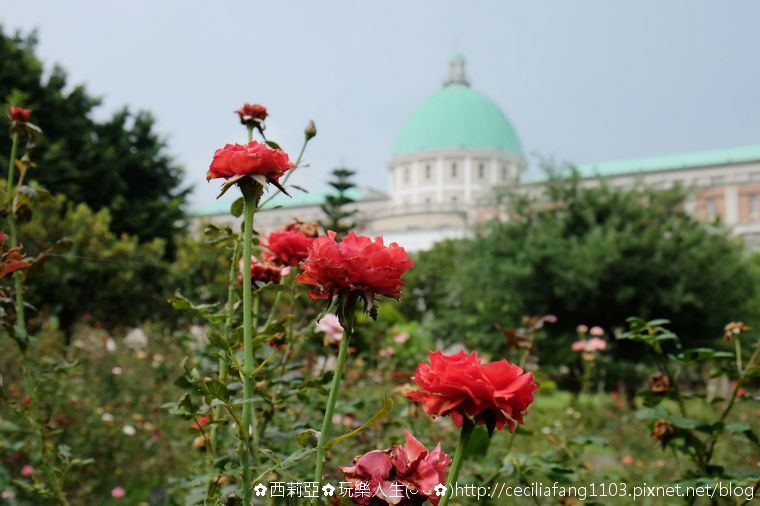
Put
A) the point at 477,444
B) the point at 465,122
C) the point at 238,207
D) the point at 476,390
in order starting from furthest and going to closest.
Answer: the point at 465,122
the point at 477,444
the point at 238,207
the point at 476,390

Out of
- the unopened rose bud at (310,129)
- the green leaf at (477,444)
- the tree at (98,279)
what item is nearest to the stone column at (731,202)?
the tree at (98,279)

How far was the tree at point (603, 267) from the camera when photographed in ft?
37.3

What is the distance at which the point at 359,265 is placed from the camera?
85 cm

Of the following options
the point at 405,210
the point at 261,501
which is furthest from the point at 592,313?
the point at 405,210

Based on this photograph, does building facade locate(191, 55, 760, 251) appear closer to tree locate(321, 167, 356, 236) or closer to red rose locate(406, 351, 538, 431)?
tree locate(321, 167, 356, 236)

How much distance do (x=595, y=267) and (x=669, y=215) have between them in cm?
214

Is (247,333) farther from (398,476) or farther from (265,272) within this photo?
(265,272)

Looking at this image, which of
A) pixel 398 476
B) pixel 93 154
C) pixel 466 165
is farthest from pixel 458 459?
pixel 466 165

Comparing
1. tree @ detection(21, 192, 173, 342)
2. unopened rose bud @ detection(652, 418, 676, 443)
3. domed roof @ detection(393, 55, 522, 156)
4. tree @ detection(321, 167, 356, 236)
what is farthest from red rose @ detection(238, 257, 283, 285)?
domed roof @ detection(393, 55, 522, 156)

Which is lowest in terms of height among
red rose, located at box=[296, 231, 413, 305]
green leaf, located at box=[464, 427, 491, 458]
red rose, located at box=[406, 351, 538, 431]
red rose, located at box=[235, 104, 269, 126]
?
green leaf, located at box=[464, 427, 491, 458]

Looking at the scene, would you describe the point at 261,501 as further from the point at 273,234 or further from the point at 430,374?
the point at 430,374

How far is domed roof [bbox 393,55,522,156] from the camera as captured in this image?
48.5 m

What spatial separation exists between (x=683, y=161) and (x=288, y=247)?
4943 centimetres

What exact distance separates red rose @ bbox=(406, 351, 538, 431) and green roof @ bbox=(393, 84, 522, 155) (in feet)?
158
